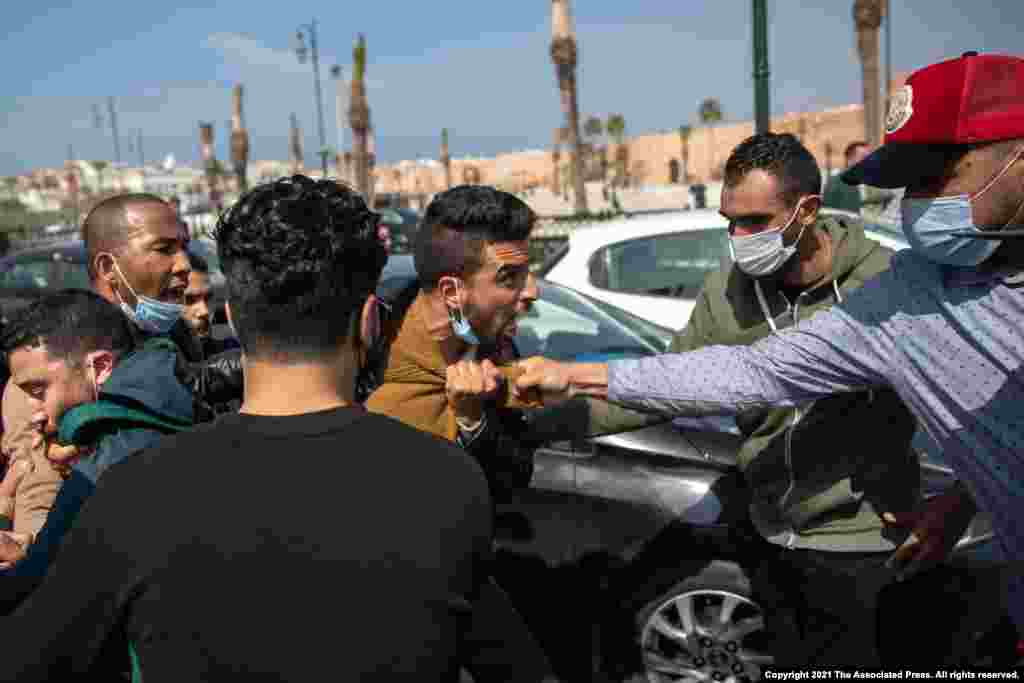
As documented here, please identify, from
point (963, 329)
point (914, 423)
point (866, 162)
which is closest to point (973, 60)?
point (866, 162)

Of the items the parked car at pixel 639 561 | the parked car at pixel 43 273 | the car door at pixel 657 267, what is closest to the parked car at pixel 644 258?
the car door at pixel 657 267

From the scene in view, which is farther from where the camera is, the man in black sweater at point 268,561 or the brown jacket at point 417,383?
the brown jacket at point 417,383

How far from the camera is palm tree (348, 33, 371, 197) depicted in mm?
32500

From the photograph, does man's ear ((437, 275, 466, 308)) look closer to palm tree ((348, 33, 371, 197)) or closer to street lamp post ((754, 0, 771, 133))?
street lamp post ((754, 0, 771, 133))

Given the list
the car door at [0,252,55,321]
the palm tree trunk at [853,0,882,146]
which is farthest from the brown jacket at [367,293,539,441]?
the palm tree trunk at [853,0,882,146]

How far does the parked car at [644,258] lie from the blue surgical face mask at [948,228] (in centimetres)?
439

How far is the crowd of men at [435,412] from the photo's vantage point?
3.94ft

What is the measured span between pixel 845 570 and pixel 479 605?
5.75ft

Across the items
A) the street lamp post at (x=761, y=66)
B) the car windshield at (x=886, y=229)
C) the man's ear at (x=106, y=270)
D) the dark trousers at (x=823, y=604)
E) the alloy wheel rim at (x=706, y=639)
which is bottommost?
the alloy wheel rim at (x=706, y=639)

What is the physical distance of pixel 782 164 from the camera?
2727 millimetres

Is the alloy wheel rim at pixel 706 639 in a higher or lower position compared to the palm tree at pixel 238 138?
lower

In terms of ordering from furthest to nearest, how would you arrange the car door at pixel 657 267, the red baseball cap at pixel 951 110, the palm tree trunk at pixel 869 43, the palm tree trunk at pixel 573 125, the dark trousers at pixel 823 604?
the palm tree trunk at pixel 573 125
the palm tree trunk at pixel 869 43
the car door at pixel 657 267
the dark trousers at pixel 823 604
the red baseball cap at pixel 951 110

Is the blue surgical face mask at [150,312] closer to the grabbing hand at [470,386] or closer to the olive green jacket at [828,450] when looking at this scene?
the grabbing hand at [470,386]

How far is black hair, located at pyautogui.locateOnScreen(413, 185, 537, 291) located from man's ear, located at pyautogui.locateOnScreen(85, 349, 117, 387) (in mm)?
873
